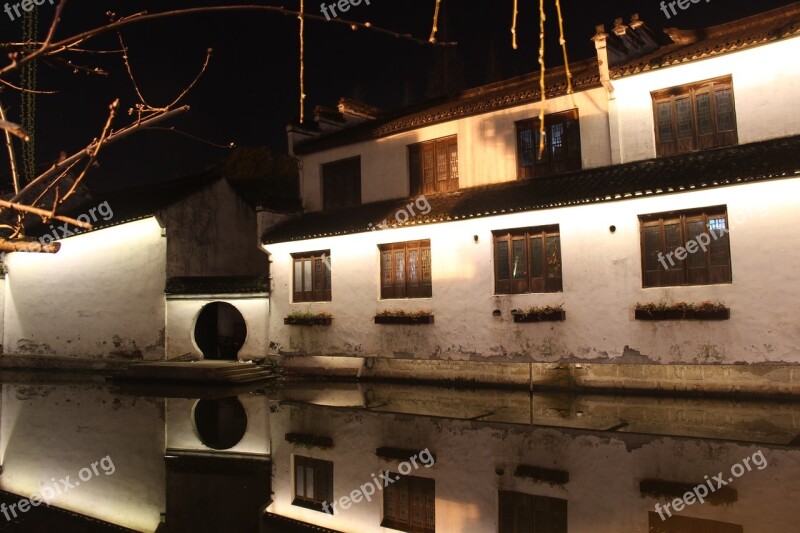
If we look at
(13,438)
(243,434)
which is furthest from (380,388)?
(13,438)

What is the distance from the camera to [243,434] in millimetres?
11492

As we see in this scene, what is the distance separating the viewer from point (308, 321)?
1953 centimetres

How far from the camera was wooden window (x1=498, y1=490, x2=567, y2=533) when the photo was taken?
240 inches

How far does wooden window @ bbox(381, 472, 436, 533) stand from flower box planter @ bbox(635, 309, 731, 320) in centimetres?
813

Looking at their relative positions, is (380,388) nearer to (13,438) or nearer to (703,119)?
(13,438)

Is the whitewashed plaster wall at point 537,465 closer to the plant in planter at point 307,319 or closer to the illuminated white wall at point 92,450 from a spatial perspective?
the illuminated white wall at point 92,450

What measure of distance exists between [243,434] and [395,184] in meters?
10.5

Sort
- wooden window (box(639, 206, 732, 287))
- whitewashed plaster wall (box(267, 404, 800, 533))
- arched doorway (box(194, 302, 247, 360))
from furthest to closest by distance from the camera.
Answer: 1. arched doorway (box(194, 302, 247, 360))
2. wooden window (box(639, 206, 732, 287))
3. whitewashed plaster wall (box(267, 404, 800, 533))

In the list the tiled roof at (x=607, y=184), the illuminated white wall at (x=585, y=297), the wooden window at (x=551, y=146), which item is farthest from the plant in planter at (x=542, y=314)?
the wooden window at (x=551, y=146)

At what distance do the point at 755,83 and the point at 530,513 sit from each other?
39.0 ft

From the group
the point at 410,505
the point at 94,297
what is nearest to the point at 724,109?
the point at 410,505

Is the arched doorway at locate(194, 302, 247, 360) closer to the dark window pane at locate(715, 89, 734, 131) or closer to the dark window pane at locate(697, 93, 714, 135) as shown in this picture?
the dark window pane at locate(697, 93, 714, 135)

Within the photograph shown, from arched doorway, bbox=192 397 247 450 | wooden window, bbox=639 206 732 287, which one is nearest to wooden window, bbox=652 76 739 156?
wooden window, bbox=639 206 732 287

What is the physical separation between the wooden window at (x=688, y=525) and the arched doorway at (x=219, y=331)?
1984cm
